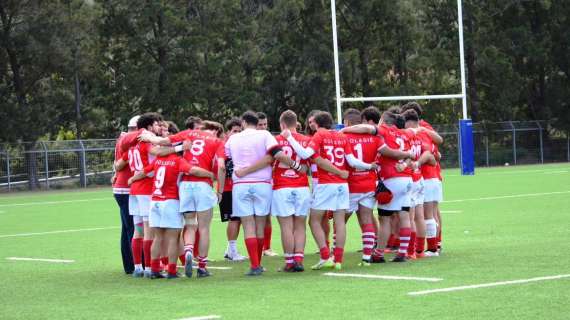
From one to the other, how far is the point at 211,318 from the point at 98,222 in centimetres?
1398

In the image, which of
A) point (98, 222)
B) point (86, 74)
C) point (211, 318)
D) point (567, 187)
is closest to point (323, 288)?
point (211, 318)

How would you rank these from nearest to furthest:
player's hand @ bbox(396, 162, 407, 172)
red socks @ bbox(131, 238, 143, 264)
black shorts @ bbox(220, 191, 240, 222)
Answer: red socks @ bbox(131, 238, 143, 264) → player's hand @ bbox(396, 162, 407, 172) → black shorts @ bbox(220, 191, 240, 222)

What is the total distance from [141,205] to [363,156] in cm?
274

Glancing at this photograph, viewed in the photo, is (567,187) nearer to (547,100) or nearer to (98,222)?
(98,222)

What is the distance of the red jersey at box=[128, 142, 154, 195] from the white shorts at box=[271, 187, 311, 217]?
1.52 metres

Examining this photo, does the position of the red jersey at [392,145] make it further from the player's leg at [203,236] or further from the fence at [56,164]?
the fence at [56,164]

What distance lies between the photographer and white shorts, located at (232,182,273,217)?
492 inches

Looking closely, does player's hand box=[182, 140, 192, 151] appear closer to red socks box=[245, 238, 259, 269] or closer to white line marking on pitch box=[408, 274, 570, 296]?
red socks box=[245, 238, 259, 269]

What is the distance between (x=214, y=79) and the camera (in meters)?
49.9

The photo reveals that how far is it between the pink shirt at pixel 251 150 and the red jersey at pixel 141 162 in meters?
1.03

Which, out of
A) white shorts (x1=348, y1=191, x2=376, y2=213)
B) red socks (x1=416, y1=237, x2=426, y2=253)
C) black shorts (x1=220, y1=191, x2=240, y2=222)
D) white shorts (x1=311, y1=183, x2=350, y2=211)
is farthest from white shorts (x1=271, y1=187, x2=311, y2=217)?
black shorts (x1=220, y1=191, x2=240, y2=222)

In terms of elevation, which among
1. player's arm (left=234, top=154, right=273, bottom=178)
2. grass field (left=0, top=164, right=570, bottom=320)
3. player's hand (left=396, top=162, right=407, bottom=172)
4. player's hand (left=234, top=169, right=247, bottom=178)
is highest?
player's arm (left=234, top=154, right=273, bottom=178)

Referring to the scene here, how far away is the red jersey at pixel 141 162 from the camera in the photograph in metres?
12.7

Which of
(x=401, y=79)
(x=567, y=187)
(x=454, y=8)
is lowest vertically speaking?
(x=567, y=187)
